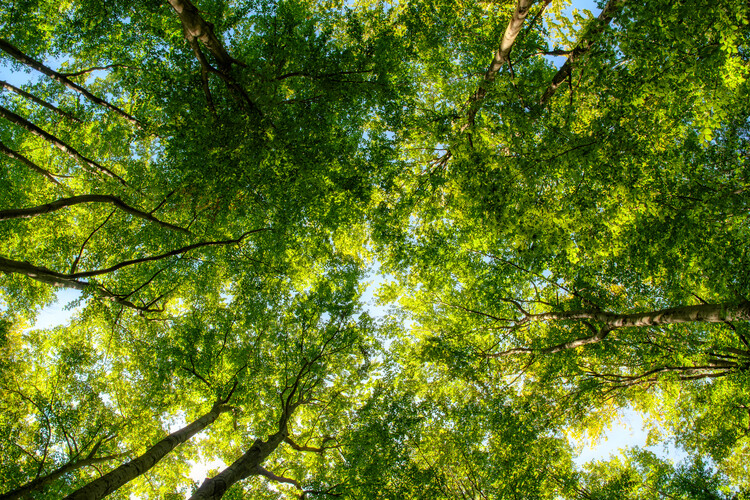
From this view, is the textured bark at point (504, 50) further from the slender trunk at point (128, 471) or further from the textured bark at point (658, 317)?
the slender trunk at point (128, 471)

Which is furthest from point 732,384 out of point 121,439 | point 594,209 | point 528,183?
point 121,439

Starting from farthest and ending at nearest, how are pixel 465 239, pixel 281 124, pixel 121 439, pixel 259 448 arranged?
1. pixel 121 439
2. pixel 465 239
3. pixel 259 448
4. pixel 281 124

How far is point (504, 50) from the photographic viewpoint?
22.3 ft

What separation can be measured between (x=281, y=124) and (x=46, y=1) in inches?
327

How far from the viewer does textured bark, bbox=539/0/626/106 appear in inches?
201

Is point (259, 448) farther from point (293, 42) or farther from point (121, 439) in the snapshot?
point (293, 42)

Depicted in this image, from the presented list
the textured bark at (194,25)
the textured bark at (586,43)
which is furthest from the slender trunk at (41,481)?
the textured bark at (586,43)

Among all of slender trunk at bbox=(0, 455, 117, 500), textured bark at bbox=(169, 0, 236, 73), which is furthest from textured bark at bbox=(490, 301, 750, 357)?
slender trunk at bbox=(0, 455, 117, 500)

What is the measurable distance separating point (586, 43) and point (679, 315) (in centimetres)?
593

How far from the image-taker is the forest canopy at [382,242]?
6293 millimetres

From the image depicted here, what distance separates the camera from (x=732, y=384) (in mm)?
9867

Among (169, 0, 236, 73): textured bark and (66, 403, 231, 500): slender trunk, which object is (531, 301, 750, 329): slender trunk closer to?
(169, 0, 236, 73): textured bark

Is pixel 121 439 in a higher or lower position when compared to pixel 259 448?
higher

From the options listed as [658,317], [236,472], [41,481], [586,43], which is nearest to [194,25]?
[586,43]
